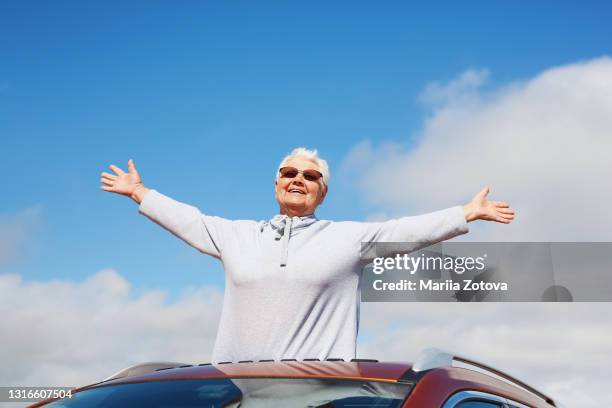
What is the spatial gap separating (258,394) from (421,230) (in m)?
1.85

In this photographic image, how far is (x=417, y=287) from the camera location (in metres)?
10.2

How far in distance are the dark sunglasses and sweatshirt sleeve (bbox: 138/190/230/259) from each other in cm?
46

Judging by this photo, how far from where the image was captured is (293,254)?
13.8 feet

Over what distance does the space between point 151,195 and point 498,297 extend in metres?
7.04

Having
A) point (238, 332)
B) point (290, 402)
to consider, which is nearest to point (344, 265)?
point (238, 332)

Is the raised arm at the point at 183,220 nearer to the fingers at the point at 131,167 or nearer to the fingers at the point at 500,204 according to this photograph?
the fingers at the point at 131,167

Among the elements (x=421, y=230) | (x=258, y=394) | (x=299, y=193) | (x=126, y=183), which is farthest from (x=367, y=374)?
(x=126, y=183)

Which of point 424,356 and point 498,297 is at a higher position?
point 498,297

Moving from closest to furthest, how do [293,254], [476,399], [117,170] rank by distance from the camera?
1. [476,399]
2. [293,254]
3. [117,170]

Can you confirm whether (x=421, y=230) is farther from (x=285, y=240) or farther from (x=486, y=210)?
(x=285, y=240)

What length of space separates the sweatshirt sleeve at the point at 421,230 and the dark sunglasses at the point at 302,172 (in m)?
0.49

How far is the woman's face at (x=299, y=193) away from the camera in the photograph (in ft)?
14.8

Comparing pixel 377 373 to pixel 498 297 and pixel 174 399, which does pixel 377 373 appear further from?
pixel 498 297

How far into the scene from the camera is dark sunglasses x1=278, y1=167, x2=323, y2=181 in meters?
4.56
